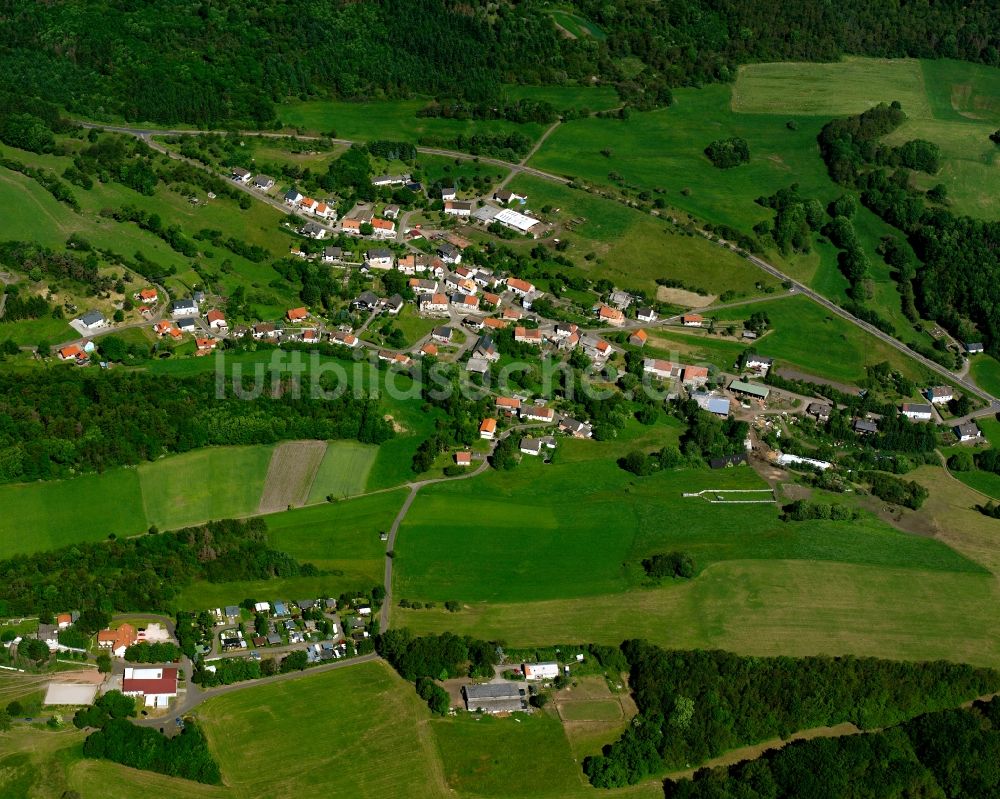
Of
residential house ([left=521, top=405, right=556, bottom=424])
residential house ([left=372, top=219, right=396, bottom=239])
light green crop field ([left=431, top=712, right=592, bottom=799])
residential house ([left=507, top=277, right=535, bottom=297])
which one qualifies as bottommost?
light green crop field ([left=431, top=712, right=592, bottom=799])

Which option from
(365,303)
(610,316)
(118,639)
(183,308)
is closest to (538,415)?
(610,316)

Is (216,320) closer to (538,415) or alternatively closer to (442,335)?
(442,335)

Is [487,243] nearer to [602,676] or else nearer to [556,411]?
[556,411]

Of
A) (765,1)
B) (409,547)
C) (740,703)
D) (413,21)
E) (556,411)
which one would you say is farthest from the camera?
(765,1)

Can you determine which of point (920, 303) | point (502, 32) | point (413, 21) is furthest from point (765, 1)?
point (920, 303)

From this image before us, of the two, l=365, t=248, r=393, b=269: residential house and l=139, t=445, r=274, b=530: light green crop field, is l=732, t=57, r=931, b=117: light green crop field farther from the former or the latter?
l=139, t=445, r=274, b=530: light green crop field

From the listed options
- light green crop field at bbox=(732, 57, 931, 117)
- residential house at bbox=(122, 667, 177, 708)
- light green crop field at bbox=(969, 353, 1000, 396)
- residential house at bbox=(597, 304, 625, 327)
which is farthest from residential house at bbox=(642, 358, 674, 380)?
light green crop field at bbox=(732, 57, 931, 117)
